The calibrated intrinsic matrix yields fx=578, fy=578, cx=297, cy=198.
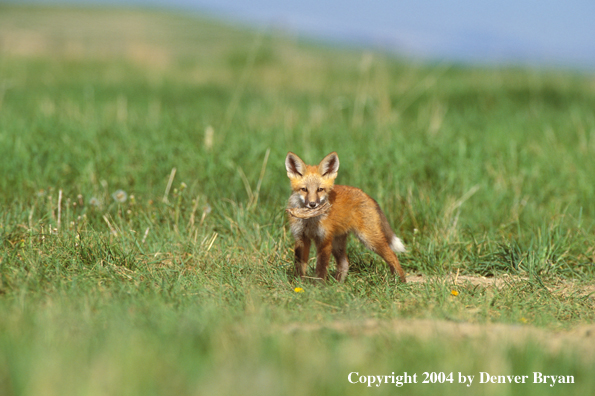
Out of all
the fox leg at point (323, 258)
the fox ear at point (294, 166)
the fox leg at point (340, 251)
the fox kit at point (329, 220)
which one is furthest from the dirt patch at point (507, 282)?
the fox ear at point (294, 166)

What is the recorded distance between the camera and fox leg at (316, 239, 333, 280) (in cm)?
414

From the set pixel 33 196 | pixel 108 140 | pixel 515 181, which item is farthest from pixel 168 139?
pixel 515 181

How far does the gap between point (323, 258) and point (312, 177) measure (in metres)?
0.61

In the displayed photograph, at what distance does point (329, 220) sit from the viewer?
13.9 feet

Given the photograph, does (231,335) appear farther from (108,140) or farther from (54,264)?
(108,140)

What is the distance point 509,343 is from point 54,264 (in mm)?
3017

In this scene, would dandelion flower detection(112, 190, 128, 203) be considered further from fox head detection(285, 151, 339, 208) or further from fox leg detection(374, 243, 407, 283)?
fox leg detection(374, 243, 407, 283)

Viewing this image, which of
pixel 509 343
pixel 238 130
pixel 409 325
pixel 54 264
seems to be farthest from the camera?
pixel 238 130

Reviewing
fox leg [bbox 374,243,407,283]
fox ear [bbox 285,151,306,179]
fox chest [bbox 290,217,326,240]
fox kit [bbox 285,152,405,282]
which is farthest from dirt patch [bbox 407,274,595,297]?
fox ear [bbox 285,151,306,179]

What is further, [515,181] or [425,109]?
[425,109]

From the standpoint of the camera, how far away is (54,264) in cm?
405

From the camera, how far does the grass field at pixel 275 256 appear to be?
2430 millimetres

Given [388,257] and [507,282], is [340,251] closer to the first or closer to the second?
[388,257]

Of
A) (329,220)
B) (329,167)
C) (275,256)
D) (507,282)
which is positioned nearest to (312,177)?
(329,167)
